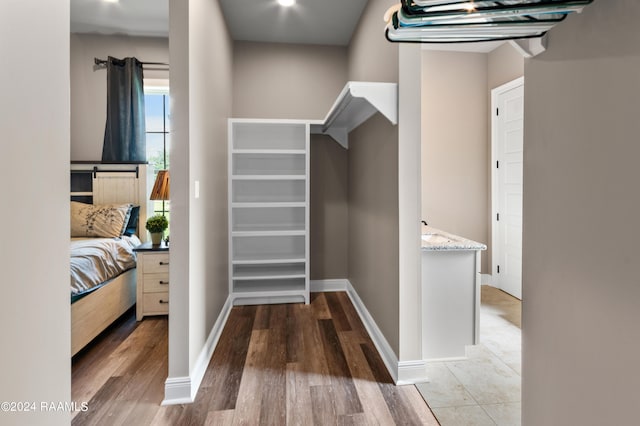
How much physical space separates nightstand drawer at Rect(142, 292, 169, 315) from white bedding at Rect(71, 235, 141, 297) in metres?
0.34

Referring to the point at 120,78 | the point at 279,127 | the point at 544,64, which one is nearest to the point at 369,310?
the point at 279,127

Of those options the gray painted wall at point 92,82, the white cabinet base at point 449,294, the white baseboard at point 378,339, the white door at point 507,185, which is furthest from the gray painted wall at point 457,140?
the gray painted wall at point 92,82

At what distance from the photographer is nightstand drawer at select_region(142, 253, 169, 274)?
2949 millimetres

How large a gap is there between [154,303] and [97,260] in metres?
0.60

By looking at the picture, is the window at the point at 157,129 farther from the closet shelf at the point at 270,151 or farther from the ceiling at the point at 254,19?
the closet shelf at the point at 270,151

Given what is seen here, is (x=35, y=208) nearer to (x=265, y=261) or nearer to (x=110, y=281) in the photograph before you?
(x=110, y=281)

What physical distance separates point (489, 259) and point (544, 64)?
138 inches

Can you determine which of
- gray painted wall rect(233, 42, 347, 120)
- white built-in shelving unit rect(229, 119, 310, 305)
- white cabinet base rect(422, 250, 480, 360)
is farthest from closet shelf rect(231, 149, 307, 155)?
white cabinet base rect(422, 250, 480, 360)

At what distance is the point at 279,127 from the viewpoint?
340 cm

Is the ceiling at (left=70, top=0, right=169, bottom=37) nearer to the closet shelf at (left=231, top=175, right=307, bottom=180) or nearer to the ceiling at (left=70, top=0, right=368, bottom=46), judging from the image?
the ceiling at (left=70, top=0, right=368, bottom=46)

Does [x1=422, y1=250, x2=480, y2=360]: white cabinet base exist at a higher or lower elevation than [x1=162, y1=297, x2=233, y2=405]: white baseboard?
higher

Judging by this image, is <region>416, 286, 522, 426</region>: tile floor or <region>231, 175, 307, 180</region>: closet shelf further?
<region>231, 175, 307, 180</region>: closet shelf

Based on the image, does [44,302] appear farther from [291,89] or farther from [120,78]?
[120,78]

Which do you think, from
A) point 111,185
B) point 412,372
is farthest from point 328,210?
point 111,185
